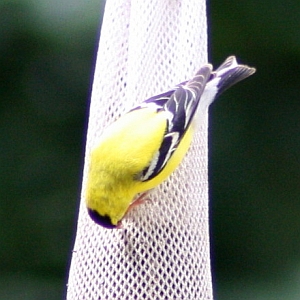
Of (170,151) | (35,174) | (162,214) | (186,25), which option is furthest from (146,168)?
(35,174)

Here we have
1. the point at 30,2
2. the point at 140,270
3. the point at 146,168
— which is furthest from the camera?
the point at 30,2

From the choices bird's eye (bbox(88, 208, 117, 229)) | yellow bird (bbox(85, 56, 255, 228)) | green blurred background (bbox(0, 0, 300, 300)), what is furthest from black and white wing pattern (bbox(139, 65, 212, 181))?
green blurred background (bbox(0, 0, 300, 300))

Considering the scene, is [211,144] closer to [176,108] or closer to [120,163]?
[176,108]

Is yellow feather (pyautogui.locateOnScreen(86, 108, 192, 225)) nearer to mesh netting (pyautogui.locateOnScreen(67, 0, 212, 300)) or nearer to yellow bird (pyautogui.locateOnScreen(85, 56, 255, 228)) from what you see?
yellow bird (pyautogui.locateOnScreen(85, 56, 255, 228))

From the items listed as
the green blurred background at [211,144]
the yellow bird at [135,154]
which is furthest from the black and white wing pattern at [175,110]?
the green blurred background at [211,144]

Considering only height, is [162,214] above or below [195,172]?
below

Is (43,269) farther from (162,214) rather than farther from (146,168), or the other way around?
(146,168)

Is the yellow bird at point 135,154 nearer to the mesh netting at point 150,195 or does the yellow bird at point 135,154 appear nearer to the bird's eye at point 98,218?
the bird's eye at point 98,218

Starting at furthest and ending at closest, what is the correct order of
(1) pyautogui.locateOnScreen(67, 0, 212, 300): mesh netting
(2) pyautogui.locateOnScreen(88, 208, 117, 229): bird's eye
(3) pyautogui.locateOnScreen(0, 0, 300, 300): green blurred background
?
(3) pyautogui.locateOnScreen(0, 0, 300, 300): green blurred background, (1) pyautogui.locateOnScreen(67, 0, 212, 300): mesh netting, (2) pyautogui.locateOnScreen(88, 208, 117, 229): bird's eye
